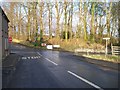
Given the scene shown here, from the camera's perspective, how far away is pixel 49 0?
227 ft

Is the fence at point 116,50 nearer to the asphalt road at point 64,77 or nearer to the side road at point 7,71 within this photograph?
the asphalt road at point 64,77

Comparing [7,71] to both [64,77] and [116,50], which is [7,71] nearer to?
[64,77]

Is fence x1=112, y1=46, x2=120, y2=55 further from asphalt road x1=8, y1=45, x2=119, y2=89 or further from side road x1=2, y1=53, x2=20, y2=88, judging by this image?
side road x1=2, y1=53, x2=20, y2=88

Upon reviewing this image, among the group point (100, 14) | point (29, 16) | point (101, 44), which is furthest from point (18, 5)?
point (101, 44)

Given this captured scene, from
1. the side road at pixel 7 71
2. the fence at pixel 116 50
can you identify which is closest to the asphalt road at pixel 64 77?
the side road at pixel 7 71

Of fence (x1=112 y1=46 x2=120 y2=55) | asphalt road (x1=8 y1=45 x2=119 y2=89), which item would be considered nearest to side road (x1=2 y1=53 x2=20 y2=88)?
asphalt road (x1=8 y1=45 x2=119 y2=89)

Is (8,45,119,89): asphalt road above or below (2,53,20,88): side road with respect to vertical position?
below

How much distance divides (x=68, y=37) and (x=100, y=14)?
393 inches

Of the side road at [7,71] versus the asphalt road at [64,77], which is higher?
the side road at [7,71]

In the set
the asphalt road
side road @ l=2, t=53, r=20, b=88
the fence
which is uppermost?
the fence

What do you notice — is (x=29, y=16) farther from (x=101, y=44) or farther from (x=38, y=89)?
(x=38, y=89)

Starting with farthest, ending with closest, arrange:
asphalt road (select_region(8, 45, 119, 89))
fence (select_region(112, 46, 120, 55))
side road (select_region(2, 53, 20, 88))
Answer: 1. fence (select_region(112, 46, 120, 55))
2. side road (select_region(2, 53, 20, 88))
3. asphalt road (select_region(8, 45, 119, 89))

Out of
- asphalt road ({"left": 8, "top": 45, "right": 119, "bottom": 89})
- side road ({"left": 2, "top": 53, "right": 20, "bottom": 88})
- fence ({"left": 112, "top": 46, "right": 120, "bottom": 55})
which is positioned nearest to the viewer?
asphalt road ({"left": 8, "top": 45, "right": 119, "bottom": 89})

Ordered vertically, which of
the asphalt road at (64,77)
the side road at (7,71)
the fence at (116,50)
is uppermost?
the fence at (116,50)
